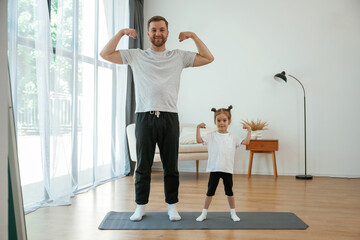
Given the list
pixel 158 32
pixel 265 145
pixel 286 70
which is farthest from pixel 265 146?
pixel 158 32

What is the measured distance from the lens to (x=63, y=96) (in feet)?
10.8

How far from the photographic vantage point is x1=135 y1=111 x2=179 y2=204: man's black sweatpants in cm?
251

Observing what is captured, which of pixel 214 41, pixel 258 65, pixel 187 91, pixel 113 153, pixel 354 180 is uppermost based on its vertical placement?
pixel 214 41

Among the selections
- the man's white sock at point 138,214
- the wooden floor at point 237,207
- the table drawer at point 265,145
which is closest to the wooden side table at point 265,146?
the table drawer at point 265,145

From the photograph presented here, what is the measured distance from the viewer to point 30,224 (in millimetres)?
2408

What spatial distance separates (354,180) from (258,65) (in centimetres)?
202

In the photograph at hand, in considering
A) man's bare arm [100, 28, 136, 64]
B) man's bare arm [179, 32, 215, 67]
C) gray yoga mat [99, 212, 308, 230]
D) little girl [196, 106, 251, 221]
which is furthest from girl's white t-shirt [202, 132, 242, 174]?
man's bare arm [100, 28, 136, 64]

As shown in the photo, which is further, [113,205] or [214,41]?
[214,41]

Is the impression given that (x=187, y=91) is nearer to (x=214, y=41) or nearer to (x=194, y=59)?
(x=214, y=41)

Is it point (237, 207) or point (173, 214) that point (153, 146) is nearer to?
point (173, 214)

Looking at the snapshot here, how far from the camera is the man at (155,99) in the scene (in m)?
2.51

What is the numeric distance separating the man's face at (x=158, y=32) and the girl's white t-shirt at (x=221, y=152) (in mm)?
768

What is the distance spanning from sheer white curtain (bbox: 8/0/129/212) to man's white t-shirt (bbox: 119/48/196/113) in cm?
81

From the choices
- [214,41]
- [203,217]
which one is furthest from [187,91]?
[203,217]
